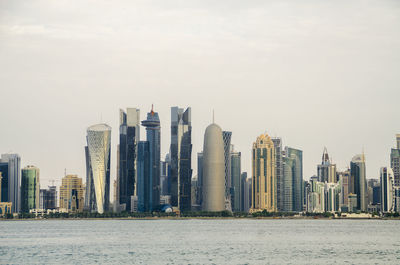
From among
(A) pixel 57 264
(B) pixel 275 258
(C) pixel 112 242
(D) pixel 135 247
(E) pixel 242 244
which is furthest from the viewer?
(C) pixel 112 242

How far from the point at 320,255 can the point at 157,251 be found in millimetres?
29949

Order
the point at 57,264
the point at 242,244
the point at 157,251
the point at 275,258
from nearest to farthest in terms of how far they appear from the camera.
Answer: the point at 57,264
the point at 275,258
the point at 157,251
the point at 242,244

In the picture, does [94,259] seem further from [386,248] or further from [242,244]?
[386,248]

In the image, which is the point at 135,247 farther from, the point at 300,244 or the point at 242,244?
the point at 300,244

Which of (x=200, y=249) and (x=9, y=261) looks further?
(x=200, y=249)

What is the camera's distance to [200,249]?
14075 cm

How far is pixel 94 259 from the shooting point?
119 meters

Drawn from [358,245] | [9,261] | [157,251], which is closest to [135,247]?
[157,251]

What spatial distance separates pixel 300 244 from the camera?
6156 inches

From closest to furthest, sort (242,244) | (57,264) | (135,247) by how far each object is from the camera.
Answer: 1. (57,264)
2. (135,247)
3. (242,244)

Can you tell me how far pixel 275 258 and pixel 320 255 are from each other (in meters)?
9.96

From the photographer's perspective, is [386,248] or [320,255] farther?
[386,248]

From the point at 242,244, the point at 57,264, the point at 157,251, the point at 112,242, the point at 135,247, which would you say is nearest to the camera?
the point at 57,264

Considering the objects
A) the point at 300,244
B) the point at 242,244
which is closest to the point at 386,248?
the point at 300,244
